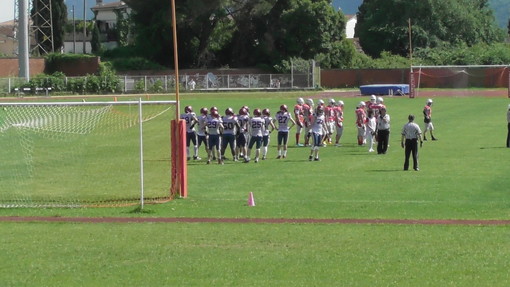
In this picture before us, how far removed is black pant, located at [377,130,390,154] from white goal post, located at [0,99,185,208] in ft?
25.9

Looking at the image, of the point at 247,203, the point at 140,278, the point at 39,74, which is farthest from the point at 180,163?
the point at 39,74

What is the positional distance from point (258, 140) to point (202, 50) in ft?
192

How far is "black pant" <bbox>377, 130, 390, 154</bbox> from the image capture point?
3180cm

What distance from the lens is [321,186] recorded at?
2348 centimetres

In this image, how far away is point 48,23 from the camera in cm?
9306

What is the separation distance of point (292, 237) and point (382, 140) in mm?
16988

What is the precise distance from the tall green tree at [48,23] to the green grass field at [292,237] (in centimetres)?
7018

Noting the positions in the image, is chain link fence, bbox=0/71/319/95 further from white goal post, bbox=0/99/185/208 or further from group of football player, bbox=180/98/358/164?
group of football player, bbox=180/98/358/164

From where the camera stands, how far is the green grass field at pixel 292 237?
12219 mm

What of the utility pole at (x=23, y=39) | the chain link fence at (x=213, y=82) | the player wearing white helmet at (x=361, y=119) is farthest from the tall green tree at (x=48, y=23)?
the player wearing white helmet at (x=361, y=119)

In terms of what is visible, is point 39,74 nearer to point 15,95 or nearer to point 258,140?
point 15,95

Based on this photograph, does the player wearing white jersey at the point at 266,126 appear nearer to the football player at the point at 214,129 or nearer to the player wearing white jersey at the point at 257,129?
the player wearing white jersey at the point at 257,129

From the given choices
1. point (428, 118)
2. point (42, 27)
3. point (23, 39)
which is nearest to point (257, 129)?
point (428, 118)

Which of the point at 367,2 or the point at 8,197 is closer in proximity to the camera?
the point at 8,197
